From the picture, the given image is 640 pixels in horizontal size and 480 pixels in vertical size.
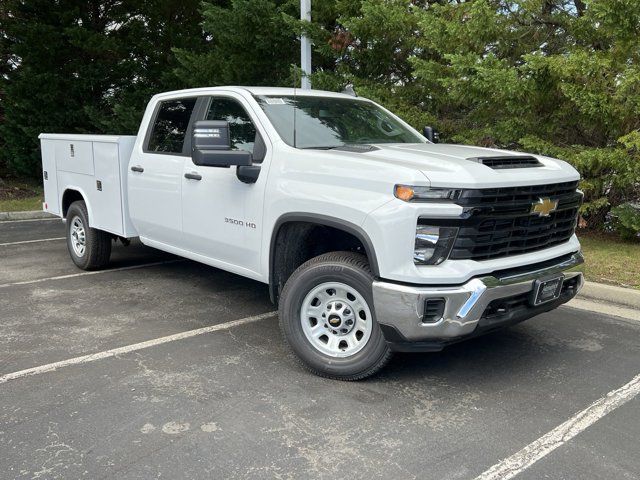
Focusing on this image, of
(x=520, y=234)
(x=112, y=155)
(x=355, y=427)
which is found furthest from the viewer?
(x=112, y=155)

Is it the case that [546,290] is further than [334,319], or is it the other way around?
[334,319]

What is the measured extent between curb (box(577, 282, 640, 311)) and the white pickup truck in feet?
5.74

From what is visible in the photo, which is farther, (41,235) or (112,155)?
(41,235)

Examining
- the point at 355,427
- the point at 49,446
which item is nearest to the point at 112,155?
the point at 49,446

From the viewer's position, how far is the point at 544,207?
409cm

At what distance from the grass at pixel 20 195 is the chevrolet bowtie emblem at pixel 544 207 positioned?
1133cm

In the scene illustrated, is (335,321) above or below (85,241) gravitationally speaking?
above

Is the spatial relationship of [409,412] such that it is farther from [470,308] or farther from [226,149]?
[226,149]

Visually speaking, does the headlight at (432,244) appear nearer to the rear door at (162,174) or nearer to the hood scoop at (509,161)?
the hood scoop at (509,161)

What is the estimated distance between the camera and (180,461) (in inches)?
124

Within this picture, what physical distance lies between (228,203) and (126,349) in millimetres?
1380

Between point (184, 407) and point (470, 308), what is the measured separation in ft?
5.97

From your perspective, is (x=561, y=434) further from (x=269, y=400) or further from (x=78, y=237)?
(x=78, y=237)

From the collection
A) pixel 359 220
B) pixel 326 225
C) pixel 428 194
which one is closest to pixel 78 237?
pixel 326 225
